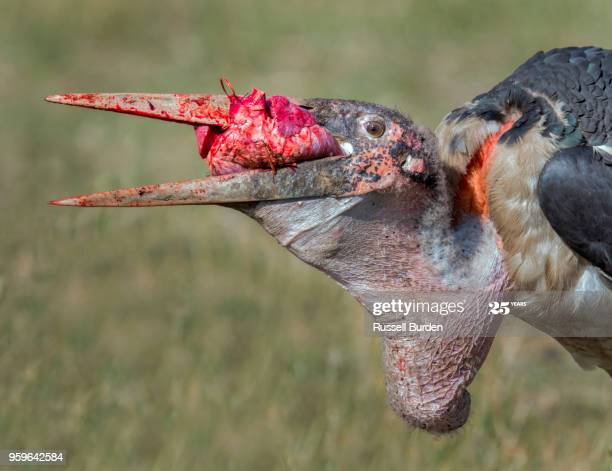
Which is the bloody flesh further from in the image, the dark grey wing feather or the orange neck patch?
the dark grey wing feather

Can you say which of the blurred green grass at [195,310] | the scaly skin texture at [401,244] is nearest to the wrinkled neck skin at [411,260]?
the scaly skin texture at [401,244]

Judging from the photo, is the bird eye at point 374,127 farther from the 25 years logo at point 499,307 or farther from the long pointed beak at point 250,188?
the 25 years logo at point 499,307

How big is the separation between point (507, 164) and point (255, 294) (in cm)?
319

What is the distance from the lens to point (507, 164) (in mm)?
4059

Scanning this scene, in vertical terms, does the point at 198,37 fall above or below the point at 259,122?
above

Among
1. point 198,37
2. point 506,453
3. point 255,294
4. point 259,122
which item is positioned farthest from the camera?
point 198,37

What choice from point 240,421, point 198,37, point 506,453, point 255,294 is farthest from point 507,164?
point 198,37

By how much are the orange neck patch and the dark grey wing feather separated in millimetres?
276

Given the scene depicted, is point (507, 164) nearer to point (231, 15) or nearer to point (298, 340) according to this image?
point (298, 340)

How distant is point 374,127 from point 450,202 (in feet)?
1.32

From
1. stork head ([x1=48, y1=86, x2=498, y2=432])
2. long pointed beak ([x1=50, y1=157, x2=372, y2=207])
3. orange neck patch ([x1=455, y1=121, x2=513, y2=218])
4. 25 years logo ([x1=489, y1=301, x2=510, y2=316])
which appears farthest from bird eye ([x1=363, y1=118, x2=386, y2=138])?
25 years logo ([x1=489, y1=301, x2=510, y2=316])

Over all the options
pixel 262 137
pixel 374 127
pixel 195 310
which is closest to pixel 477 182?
pixel 374 127

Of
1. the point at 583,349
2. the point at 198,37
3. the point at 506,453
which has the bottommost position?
the point at 506,453

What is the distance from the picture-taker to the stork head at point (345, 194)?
3736 millimetres
